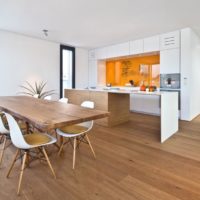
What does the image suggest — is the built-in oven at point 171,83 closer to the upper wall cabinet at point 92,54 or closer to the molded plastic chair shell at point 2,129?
the upper wall cabinet at point 92,54

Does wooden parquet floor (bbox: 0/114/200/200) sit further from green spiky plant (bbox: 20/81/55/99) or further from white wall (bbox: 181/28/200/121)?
green spiky plant (bbox: 20/81/55/99)

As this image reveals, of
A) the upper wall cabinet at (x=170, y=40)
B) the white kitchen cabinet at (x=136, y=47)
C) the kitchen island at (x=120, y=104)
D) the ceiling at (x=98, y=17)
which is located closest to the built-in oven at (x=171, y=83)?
the upper wall cabinet at (x=170, y=40)

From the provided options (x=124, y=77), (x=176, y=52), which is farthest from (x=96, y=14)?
(x=124, y=77)

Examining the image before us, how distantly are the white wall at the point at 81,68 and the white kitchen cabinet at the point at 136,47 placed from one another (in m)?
2.24

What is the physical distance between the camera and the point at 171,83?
469 centimetres

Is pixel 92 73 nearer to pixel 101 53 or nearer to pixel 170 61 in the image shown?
pixel 101 53

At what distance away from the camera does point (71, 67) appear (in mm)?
6449

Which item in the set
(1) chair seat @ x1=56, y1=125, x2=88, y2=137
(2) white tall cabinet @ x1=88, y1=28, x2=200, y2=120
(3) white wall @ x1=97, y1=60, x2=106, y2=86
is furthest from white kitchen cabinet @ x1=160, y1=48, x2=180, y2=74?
(1) chair seat @ x1=56, y1=125, x2=88, y2=137

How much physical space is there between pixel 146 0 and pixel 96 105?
242 cm

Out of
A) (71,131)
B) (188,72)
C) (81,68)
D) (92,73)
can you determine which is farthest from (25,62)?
(188,72)

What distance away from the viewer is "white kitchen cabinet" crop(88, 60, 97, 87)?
6.81 m

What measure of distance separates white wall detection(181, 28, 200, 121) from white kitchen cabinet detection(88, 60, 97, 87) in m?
3.45

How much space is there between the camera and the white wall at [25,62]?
4633 millimetres

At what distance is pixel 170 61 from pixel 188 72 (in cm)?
59
